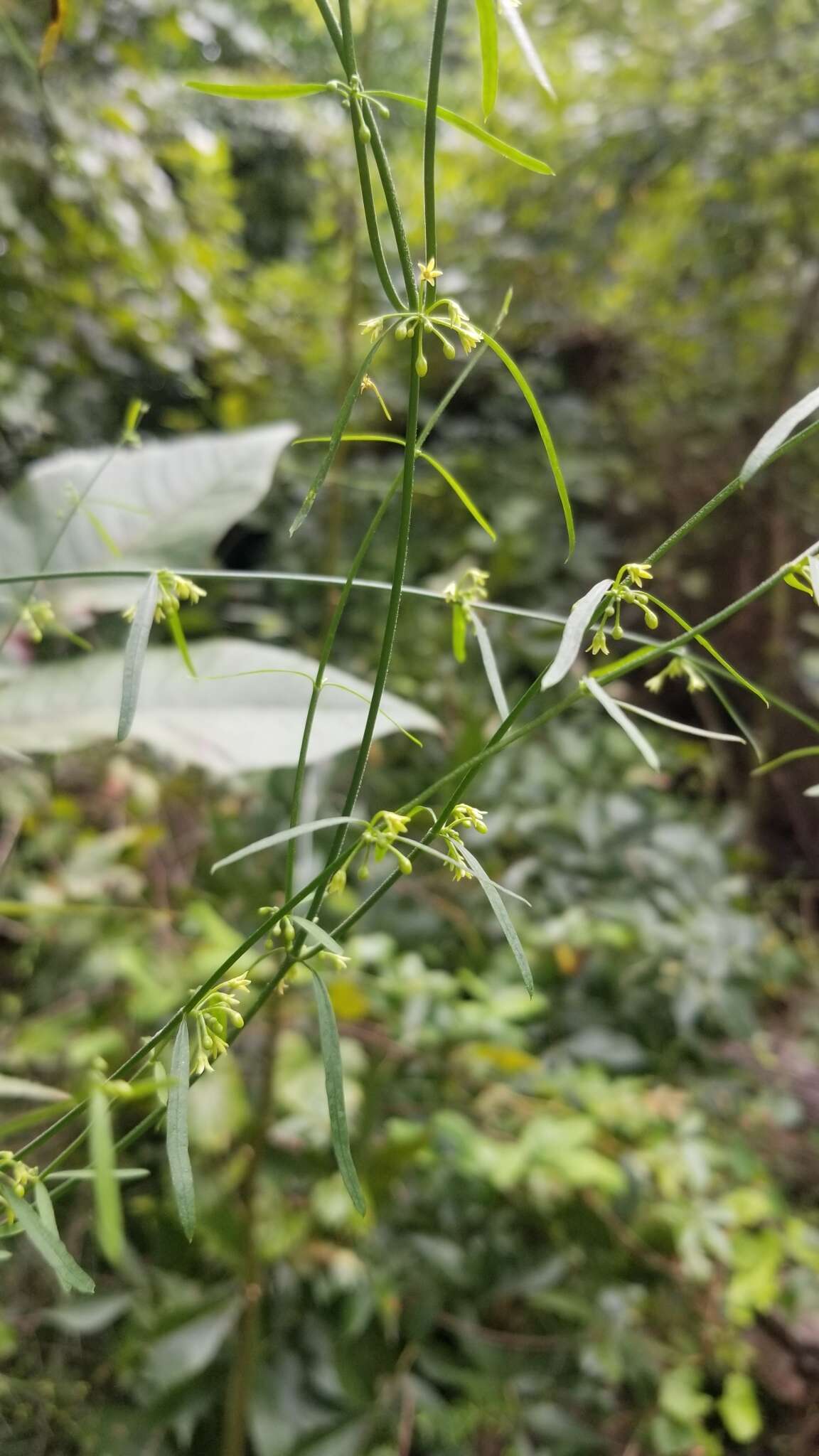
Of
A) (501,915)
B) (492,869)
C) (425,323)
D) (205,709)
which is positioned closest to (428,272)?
(425,323)

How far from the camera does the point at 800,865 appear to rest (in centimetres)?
120

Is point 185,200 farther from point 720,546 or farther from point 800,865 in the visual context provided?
point 800,865

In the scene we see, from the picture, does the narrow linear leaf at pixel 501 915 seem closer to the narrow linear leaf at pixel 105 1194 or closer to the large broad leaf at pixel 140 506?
the narrow linear leaf at pixel 105 1194

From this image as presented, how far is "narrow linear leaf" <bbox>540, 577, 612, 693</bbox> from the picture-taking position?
144 mm

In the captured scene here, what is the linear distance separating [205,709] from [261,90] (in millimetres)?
403

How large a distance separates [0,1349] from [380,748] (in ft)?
2.13

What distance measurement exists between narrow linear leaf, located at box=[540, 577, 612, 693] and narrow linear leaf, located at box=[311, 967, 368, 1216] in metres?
0.07

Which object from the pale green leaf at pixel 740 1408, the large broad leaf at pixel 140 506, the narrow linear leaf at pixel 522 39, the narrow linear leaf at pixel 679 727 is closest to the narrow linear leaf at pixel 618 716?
the narrow linear leaf at pixel 679 727

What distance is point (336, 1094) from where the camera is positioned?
0.16m

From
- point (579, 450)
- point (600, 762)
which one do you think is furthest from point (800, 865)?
point (579, 450)

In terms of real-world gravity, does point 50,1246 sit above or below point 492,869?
below

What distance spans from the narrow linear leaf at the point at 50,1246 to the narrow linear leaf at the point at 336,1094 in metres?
0.05

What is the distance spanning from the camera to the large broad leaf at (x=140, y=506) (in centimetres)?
57

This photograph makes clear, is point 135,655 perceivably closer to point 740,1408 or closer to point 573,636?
A: point 573,636
